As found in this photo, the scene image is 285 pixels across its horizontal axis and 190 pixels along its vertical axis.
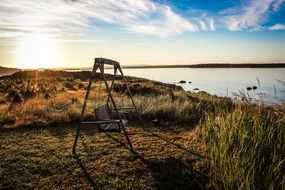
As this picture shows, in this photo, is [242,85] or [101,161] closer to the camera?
[101,161]

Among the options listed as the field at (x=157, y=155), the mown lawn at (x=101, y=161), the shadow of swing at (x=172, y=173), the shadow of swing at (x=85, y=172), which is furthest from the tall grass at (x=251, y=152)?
the shadow of swing at (x=85, y=172)

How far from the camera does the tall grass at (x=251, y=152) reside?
3.64 meters

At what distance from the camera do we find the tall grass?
11.9 feet

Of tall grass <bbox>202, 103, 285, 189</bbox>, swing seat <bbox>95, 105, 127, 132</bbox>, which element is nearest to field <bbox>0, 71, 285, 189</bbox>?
tall grass <bbox>202, 103, 285, 189</bbox>

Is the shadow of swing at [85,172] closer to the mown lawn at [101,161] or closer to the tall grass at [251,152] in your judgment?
the mown lawn at [101,161]

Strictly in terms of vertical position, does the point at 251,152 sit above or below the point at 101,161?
above

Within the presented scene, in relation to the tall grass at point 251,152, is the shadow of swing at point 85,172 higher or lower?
lower

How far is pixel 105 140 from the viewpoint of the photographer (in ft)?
24.5

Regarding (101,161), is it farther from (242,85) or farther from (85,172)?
(242,85)

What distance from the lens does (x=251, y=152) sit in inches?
152

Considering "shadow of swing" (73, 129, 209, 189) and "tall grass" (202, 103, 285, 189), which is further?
"shadow of swing" (73, 129, 209, 189)

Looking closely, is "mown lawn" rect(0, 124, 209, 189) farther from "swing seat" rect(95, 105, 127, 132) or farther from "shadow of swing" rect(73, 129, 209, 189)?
"swing seat" rect(95, 105, 127, 132)

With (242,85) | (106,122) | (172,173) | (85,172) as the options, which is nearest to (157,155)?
(172,173)

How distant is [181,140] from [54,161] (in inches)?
125
